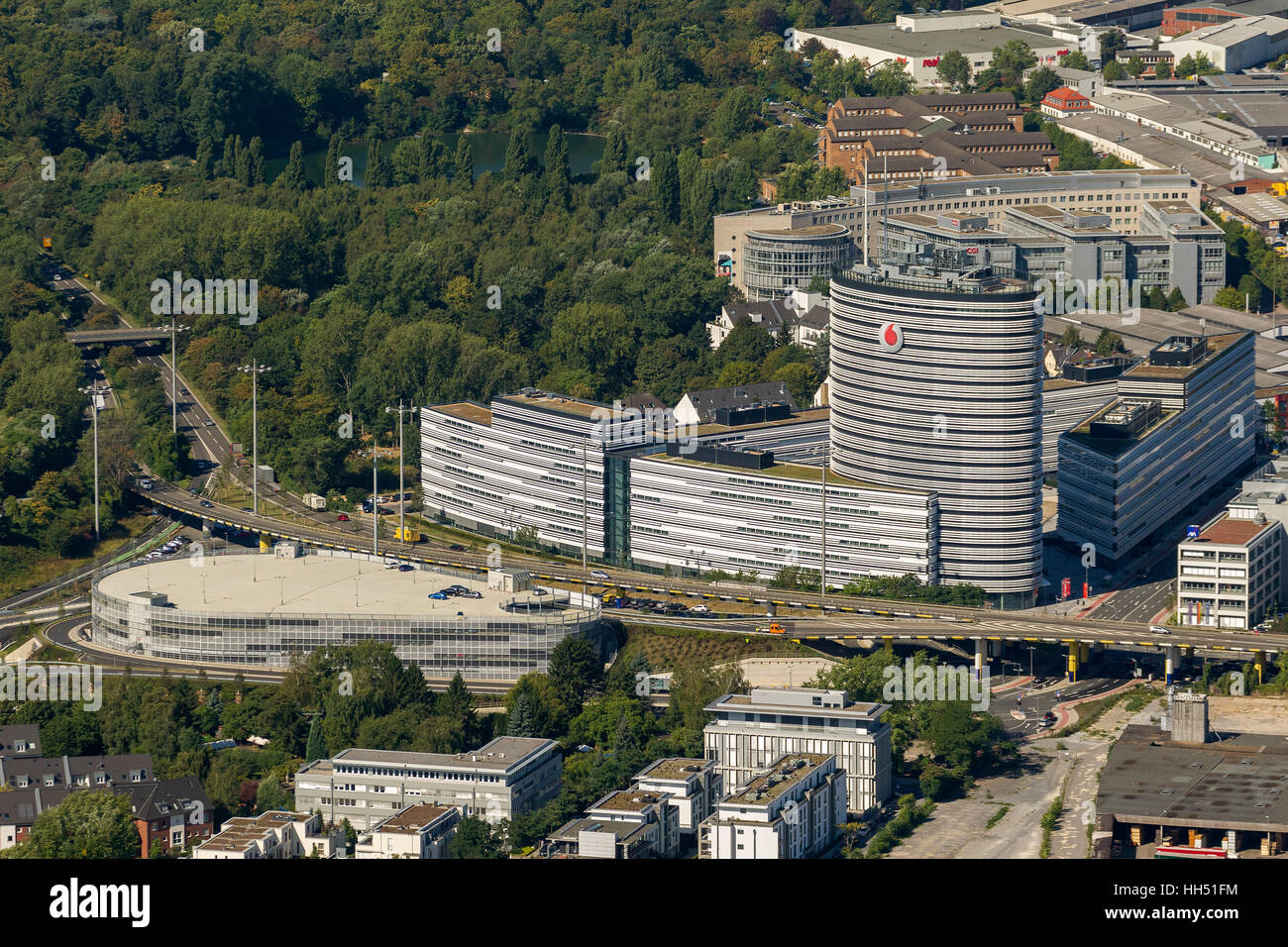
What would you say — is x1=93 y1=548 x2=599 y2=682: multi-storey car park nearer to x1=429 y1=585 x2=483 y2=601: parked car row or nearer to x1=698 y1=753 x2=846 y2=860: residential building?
x1=429 y1=585 x2=483 y2=601: parked car row

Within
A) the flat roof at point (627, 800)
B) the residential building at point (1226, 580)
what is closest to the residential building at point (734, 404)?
the residential building at point (1226, 580)

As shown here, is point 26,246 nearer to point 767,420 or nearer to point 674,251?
point 674,251

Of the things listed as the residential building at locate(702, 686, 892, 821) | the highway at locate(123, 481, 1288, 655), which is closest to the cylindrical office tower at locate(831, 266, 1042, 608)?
the highway at locate(123, 481, 1288, 655)

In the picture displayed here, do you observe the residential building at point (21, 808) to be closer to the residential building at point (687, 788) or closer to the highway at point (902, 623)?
the residential building at point (687, 788)

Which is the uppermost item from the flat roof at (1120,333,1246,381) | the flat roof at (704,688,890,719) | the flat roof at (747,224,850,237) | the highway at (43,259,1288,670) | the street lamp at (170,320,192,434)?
the flat roof at (747,224,850,237)

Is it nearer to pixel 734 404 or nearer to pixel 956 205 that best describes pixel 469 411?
pixel 734 404

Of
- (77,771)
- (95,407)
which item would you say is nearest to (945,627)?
(77,771)
